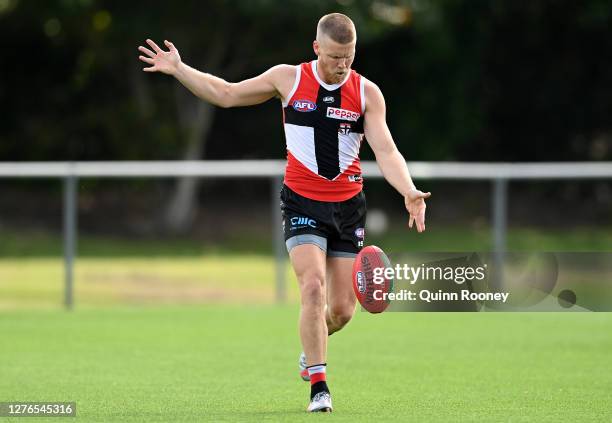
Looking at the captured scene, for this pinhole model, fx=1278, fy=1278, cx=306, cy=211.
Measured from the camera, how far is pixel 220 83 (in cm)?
847

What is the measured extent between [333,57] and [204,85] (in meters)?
0.88

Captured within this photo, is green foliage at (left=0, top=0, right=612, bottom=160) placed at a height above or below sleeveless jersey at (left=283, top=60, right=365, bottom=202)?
above

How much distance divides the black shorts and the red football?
1.39ft

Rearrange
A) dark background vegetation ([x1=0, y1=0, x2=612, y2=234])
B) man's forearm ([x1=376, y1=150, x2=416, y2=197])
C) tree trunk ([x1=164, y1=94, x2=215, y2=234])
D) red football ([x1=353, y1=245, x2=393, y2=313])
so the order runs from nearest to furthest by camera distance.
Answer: red football ([x1=353, y1=245, x2=393, y2=313]), man's forearm ([x1=376, y1=150, x2=416, y2=197]), tree trunk ([x1=164, y1=94, x2=215, y2=234]), dark background vegetation ([x1=0, y1=0, x2=612, y2=234])

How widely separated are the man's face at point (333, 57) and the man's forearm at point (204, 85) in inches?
26.6

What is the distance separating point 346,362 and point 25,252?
549 inches

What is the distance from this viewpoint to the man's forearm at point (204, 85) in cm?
841

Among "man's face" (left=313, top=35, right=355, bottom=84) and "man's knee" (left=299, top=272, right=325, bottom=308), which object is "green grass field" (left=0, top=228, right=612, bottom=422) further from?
"man's face" (left=313, top=35, right=355, bottom=84)

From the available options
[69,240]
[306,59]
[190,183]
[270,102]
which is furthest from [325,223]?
[270,102]

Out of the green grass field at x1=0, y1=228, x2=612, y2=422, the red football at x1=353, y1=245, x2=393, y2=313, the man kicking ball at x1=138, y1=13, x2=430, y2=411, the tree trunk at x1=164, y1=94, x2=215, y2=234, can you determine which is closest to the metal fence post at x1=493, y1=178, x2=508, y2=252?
the green grass field at x1=0, y1=228, x2=612, y2=422

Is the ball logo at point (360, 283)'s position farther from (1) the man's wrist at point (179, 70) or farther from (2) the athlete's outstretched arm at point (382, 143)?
(1) the man's wrist at point (179, 70)

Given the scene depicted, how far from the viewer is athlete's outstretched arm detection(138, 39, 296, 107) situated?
27.6ft

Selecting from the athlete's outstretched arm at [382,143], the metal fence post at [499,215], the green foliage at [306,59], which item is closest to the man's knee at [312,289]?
the athlete's outstretched arm at [382,143]

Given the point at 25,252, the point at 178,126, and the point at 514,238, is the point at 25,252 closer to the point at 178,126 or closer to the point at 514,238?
the point at 178,126
